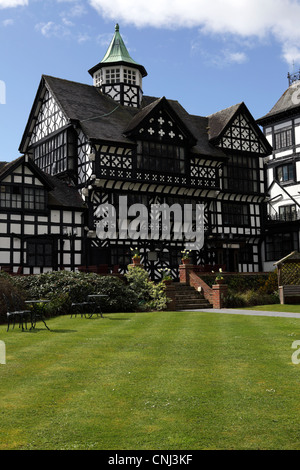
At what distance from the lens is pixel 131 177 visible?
107 feet

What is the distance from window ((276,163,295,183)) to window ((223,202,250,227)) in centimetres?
798

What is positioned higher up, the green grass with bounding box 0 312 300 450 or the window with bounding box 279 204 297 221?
the window with bounding box 279 204 297 221

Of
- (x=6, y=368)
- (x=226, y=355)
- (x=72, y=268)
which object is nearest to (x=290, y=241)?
(x=72, y=268)

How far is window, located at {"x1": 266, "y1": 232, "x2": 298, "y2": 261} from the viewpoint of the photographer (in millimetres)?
39250

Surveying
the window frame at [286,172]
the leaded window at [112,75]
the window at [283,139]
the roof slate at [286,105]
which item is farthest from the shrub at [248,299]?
the roof slate at [286,105]

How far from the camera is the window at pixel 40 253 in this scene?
29.9m

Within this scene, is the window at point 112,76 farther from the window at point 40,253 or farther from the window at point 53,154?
the window at point 40,253

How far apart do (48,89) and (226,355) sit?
3000 centimetres

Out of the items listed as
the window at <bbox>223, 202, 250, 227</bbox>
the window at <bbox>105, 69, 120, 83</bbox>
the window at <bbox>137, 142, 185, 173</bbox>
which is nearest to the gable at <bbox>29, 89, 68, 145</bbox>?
the window at <bbox>105, 69, 120, 83</bbox>

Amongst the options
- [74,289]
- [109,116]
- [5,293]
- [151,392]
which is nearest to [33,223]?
[109,116]

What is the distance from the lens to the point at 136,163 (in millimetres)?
33188

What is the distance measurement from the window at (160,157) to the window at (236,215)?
505 cm

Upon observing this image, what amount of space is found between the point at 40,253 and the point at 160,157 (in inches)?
423

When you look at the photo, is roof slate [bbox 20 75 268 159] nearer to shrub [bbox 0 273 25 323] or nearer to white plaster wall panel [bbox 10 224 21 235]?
white plaster wall panel [bbox 10 224 21 235]
